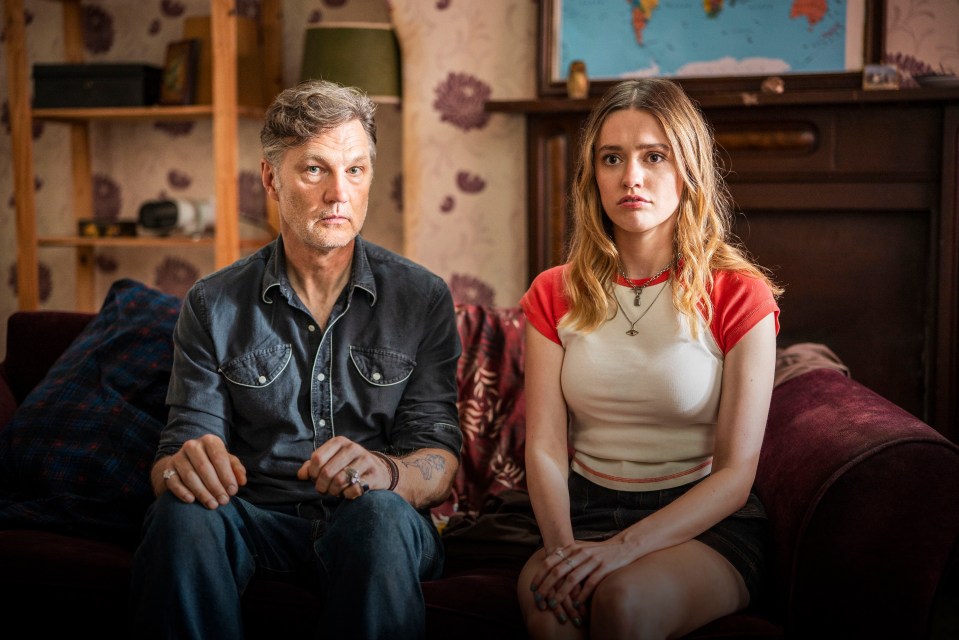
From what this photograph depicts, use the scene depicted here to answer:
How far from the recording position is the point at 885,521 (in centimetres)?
138

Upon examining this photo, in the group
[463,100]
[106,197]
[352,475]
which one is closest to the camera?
[352,475]

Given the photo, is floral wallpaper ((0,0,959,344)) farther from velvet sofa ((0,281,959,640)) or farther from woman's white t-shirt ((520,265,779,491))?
woman's white t-shirt ((520,265,779,491))

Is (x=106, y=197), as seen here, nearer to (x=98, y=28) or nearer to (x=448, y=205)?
(x=98, y=28)

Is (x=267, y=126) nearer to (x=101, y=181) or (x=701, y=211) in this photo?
(x=701, y=211)

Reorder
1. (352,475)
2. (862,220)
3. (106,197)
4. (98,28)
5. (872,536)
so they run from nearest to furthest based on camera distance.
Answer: (872,536) < (352,475) < (862,220) < (98,28) < (106,197)

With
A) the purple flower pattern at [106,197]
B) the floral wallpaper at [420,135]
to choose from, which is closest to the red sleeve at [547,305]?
the floral wallpaper at [420,135]

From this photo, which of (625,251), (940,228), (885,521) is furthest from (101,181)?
(885,521)

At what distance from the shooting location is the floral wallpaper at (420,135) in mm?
3061

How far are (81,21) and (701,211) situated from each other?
301cm

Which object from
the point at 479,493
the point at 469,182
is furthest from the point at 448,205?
the point at 479,493

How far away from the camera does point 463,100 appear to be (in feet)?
10.2

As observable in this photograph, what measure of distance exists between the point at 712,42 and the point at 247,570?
2076 mm

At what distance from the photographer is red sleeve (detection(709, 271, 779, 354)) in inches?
59.7

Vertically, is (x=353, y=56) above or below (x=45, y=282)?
above
